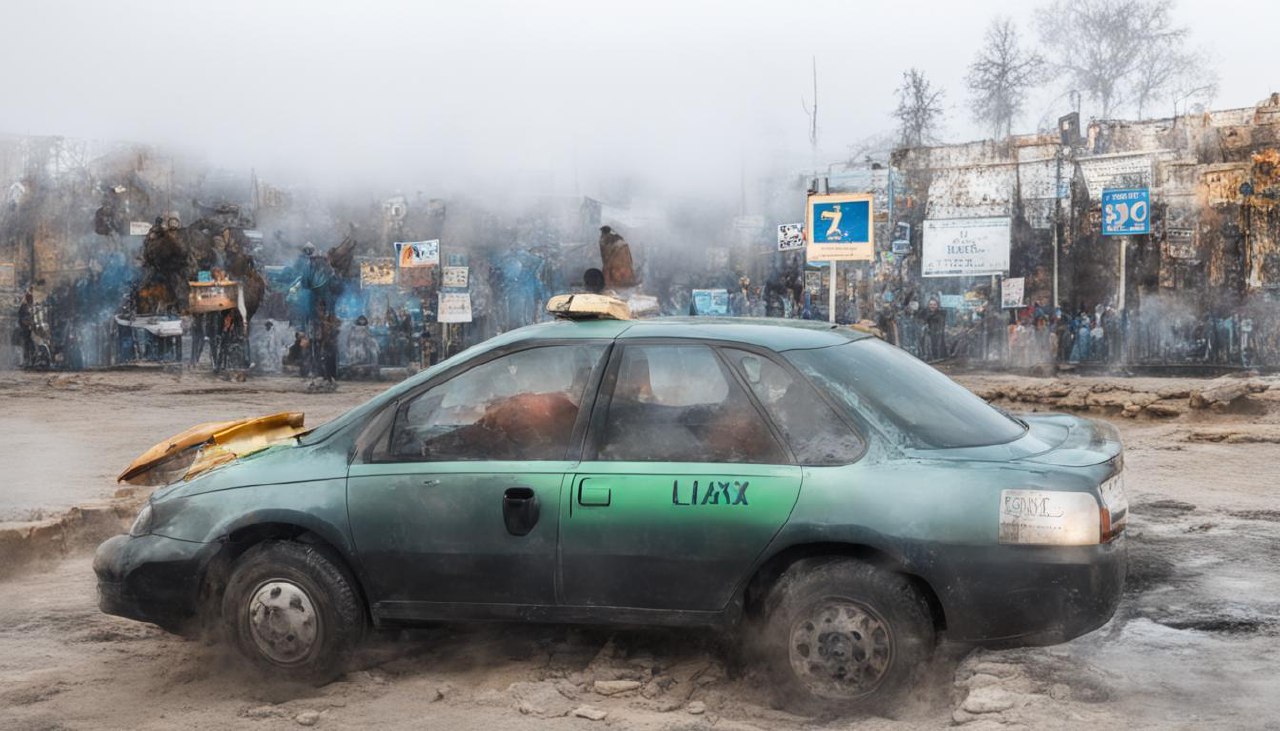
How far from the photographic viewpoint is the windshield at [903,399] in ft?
13.4

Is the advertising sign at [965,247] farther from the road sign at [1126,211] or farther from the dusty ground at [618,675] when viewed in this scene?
the dusty ground at [618,675]

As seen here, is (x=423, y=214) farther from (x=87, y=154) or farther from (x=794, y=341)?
(x=794, y=341)

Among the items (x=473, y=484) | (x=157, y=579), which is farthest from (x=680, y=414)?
(x=157, y=579)

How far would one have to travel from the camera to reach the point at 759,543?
12.9 feet

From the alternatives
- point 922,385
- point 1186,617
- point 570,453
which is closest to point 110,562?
point 570,453

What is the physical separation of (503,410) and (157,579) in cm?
151

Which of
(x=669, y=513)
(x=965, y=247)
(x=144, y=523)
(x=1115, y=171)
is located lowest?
(x=144, y=523)

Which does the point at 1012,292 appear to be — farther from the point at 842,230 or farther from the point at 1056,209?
the point at 842,230

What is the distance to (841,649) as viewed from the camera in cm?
391

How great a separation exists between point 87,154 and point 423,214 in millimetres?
6397

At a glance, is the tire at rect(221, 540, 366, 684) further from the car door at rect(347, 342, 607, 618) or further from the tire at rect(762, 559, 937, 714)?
the tire at rect(762, 559, 937, 714)

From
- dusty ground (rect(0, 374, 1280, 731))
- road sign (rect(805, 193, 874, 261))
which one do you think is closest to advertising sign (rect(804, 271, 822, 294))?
road sign (rect(805, 193, 874, 261))

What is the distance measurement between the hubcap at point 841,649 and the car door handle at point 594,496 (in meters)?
0.79

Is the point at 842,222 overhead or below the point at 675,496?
overhead
